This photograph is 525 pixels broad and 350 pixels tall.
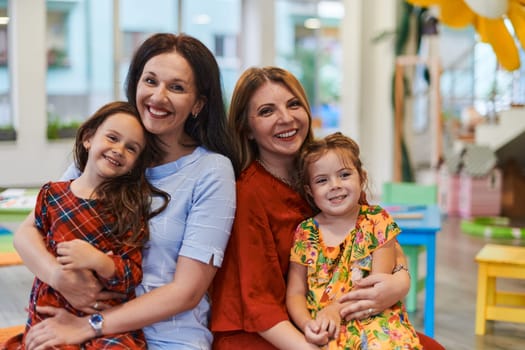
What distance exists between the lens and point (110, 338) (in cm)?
196

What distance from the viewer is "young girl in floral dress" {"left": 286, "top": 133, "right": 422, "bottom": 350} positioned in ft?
6.77

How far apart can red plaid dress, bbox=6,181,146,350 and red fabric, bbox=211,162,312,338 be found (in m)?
0.25

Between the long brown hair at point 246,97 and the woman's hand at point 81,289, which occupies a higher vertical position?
the long brown hair at point 246,97

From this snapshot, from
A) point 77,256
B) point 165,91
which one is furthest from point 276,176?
point 77,256

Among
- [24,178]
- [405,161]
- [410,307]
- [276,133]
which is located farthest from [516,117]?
[276,133]

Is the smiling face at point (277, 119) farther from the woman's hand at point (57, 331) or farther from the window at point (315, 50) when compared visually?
the window at point (315, 50)

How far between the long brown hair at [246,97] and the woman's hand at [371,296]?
19.4 inches

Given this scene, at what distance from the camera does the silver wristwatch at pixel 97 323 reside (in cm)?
195

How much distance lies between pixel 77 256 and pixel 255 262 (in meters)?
0.48

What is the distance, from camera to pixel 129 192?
203cm

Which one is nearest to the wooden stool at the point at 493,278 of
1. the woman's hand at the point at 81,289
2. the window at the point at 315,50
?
the woman's hand at the point at 81,289

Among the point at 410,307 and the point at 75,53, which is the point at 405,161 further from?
the point at 410,307

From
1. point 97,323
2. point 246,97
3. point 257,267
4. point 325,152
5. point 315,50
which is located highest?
point 315,50

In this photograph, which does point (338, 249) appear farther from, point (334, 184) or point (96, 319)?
point (96, 319)
